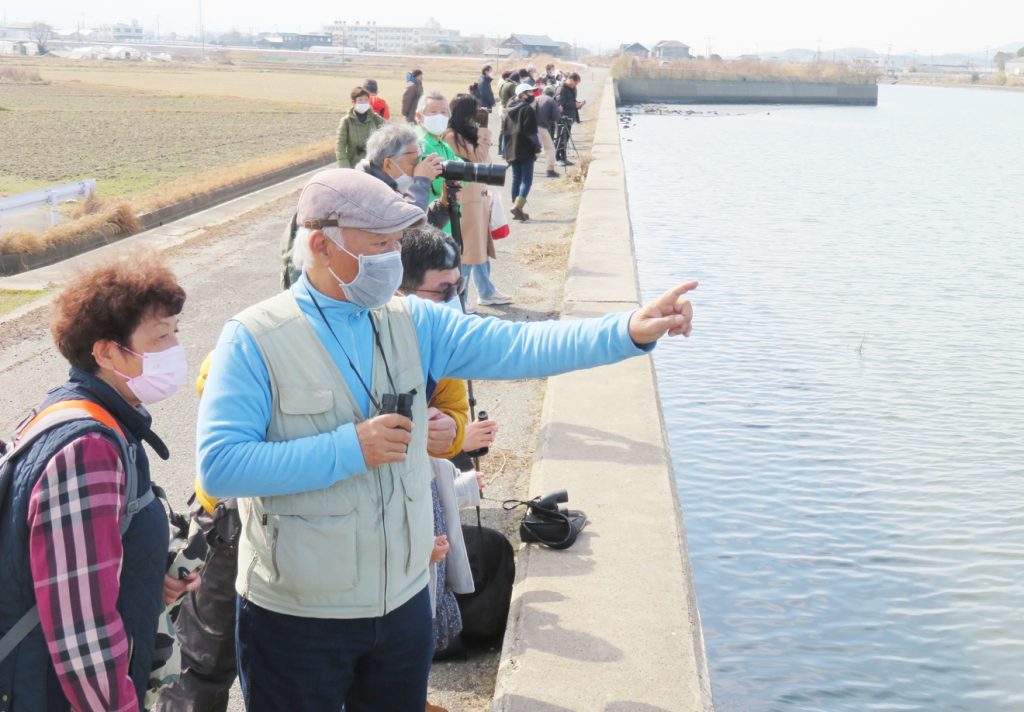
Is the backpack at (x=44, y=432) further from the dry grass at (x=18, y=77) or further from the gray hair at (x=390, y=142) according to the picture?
the dry grass at (x=18, y=77)

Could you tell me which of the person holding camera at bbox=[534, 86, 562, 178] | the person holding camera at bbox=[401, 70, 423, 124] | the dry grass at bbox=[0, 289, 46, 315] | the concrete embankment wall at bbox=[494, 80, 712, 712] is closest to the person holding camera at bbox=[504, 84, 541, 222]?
the person holding camera at bbox=[534, 86, 562, 178]

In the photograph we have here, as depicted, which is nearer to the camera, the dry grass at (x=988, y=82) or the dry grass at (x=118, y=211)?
the dry grass at (x=118, y=211)

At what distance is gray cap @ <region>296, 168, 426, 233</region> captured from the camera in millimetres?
2633

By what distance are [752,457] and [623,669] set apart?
19.2 ft

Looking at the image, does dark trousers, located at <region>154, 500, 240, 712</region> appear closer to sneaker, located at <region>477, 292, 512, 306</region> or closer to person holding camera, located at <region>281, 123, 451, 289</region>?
person holding camera, located at <region>281, 123, 451, 289</region>

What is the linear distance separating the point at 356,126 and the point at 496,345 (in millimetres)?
10213

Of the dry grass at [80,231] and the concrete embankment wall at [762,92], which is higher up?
the concrete embankment wall at [762,92]

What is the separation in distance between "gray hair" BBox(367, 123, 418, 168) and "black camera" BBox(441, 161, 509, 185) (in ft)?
0.81

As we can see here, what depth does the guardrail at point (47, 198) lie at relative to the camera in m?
Result: 13.2

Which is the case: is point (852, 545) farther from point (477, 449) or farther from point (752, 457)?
point (477, 449)

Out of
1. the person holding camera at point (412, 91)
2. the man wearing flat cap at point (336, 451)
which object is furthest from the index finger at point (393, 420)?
the person holding camera at point (412, 91)

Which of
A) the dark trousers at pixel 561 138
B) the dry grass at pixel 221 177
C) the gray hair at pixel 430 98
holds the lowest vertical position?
the dry grass at pixel 221 177

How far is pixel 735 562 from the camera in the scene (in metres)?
7.80

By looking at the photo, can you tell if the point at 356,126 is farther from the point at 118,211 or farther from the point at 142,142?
the point at 142,142
